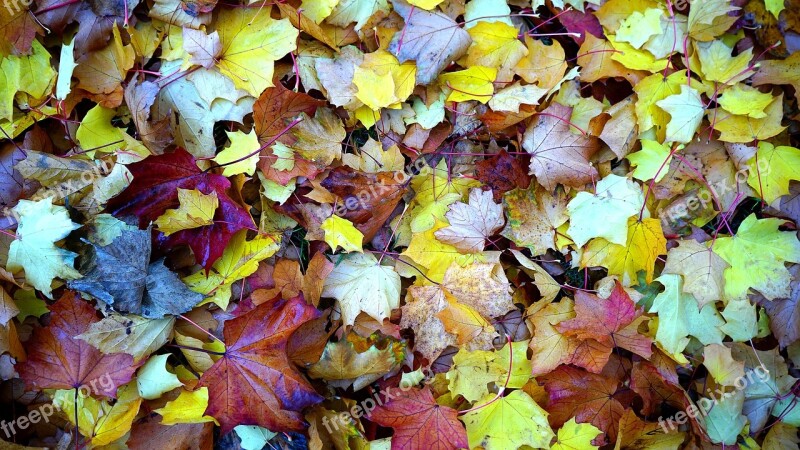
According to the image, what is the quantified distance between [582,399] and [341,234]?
0.95 meters

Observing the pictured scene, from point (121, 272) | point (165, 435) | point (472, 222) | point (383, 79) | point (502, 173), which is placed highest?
point (383, 79)

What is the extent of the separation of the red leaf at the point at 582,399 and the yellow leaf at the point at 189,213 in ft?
3.89

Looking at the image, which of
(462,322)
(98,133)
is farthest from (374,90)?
(98,133)

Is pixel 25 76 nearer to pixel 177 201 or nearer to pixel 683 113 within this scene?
pixel 177 201

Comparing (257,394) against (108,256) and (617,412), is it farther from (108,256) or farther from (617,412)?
(617,412)

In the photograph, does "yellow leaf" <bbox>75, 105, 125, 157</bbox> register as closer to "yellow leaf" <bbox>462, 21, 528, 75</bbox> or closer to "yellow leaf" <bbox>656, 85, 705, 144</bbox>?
"yellow leaf" <bbox>462, 21, 528, 75</bbox>

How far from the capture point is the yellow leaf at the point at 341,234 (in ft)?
5.49

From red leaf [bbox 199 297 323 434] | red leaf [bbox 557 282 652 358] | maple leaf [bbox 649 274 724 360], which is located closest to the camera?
red leaf [bbox 199 297 323 434]

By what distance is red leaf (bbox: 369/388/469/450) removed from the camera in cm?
159

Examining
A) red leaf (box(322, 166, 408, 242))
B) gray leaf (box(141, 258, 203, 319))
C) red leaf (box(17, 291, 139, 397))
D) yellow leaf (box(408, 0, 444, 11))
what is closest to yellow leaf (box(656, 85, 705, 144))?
yellow leaf (box(408, 0, 444, 11))

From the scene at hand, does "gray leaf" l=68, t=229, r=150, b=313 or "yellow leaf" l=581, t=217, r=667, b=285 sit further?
"yellow leaf" l=581, t=217, r=667, b=285

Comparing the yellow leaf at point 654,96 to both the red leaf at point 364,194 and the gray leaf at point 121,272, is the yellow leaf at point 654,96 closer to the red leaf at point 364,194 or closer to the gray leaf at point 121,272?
the red leaf at point 364,194

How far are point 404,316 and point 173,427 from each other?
793 mm

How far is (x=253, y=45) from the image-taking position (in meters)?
1.70
